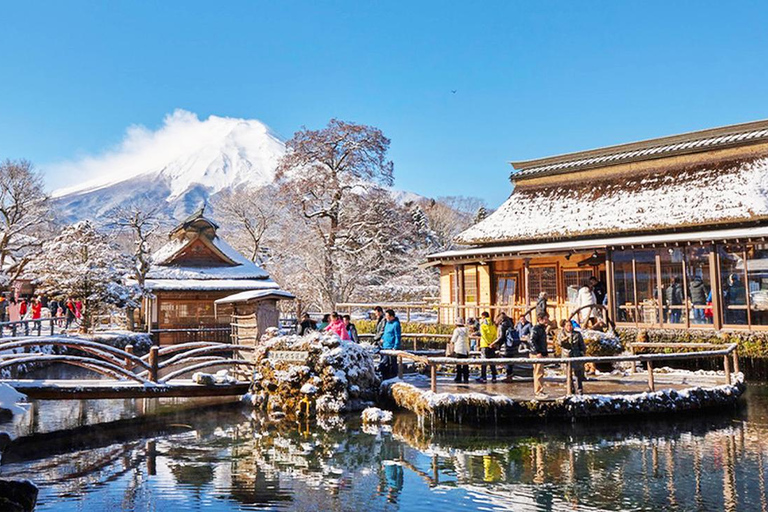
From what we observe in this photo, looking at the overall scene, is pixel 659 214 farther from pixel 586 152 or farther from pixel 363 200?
pixel 363 200

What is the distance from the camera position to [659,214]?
2164 cm

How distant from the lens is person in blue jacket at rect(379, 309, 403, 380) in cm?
1435

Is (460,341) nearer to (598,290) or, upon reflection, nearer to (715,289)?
(715,289)

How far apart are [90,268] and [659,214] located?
2223cm

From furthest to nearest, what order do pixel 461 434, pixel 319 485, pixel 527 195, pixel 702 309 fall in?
pixel 527 195 < pixel 702 309 < pixel 461 434 < pixel 319 485

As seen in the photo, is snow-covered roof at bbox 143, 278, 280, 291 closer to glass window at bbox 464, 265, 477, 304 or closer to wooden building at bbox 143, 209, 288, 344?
wooden building at bbox 143, 209, 288, 344

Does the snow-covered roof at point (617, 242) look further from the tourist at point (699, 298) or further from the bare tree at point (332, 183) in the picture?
the bare tree at point (332, 183)

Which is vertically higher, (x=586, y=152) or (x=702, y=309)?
(x=586, y=152)

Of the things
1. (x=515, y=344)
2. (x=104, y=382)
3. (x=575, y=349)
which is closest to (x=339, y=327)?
(x=515, y=344)

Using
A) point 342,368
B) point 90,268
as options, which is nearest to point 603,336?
point 342,368

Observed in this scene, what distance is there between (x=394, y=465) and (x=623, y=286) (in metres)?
13.7

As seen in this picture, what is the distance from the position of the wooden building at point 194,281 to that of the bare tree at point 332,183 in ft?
14.3

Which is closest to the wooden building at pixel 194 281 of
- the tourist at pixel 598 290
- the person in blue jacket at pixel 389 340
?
the person in blue jacket at pixel 389 340

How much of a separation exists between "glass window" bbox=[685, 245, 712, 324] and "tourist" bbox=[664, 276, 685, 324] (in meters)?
0.29
